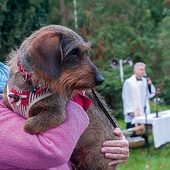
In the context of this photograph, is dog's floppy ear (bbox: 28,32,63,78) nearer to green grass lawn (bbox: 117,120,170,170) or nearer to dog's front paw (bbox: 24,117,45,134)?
dog's front paw (bbox: 24,117,45,134)

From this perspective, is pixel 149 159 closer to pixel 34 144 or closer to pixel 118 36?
pixel 34 144

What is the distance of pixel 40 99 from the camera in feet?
8.64

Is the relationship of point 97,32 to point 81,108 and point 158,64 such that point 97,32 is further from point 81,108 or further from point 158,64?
point 81,108

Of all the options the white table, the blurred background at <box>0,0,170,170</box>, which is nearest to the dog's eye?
the white table

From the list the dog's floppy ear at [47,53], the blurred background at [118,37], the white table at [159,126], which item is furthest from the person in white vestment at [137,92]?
the dog's floppy ear at [47,53]

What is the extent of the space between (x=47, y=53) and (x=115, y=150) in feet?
3.02

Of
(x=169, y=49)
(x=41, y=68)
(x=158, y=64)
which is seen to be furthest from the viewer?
(x=158, y=64)

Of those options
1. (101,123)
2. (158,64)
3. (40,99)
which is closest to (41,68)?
(40,99)

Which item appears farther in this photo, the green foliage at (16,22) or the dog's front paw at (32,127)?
Result: the green foliage at (16,22)

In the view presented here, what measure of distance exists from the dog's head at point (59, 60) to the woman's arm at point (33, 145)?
10.8 inches

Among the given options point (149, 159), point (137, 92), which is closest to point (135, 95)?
point (137, 92)

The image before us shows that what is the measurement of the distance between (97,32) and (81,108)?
20.4 m

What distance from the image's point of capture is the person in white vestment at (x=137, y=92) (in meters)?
11.9

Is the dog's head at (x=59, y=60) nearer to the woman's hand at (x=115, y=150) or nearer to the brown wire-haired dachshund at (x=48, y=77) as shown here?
the brown wire-haired dachshund at (x=48, y=77)
